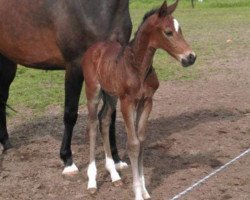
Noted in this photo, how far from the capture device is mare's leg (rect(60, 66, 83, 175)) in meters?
5.18

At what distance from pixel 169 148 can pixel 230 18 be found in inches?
564

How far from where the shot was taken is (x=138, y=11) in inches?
935

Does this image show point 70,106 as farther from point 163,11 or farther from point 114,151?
point 163,11

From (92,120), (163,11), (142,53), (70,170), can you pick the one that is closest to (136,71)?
(142,53)

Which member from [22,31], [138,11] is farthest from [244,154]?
[138,11]

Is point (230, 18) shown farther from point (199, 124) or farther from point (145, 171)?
point (145, 171)

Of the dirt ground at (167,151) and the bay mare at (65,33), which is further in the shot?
the bay mare at (65,33)

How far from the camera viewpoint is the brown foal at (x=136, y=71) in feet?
13.5

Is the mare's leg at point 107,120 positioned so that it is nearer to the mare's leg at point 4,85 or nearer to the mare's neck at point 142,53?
the mare's neck at point 142,53

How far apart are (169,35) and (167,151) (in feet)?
7.13

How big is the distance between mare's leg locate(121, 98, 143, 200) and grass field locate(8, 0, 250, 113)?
3.75 metres

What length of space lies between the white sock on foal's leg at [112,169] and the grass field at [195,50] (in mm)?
2998

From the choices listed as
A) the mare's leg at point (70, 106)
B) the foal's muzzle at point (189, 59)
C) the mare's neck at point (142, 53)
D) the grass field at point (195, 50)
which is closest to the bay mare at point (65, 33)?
the mare's leg at point (70, 106)

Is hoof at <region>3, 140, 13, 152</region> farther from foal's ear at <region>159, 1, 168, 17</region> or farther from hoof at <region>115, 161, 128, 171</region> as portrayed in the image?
foal's ear at <region>159, 1, 168, 17</region>
